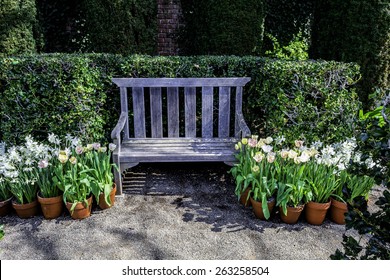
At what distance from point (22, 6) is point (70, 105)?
1.87 meters

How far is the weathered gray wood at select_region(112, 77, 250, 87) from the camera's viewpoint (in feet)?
13.9

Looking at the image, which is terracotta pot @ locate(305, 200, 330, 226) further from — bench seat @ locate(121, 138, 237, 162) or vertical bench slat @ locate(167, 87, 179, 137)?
vertical bench slat @ locate(167, 87, 179, 137)

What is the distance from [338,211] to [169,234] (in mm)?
1644

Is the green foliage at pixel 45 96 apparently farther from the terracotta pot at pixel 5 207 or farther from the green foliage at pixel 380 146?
the green foliage at pixel 380 146

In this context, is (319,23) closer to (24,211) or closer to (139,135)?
(139,135)

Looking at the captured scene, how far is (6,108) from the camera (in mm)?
3979

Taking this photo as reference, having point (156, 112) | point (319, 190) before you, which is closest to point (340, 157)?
point (319, 190)

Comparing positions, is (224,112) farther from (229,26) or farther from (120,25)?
(120,25)

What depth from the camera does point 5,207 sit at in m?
3.54

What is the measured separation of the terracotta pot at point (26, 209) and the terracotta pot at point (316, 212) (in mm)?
2705

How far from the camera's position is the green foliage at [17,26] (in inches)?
184

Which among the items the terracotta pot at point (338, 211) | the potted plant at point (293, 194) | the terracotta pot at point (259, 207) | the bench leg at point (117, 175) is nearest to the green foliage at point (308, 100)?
the potted plant at point (293, 194)

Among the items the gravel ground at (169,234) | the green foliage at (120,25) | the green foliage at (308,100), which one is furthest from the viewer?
the green foliage at (120,25)

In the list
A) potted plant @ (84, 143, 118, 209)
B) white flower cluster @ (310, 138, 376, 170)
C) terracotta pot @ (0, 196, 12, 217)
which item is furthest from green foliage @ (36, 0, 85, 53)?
white flower cluster @ (310, 138, 376, 170)
